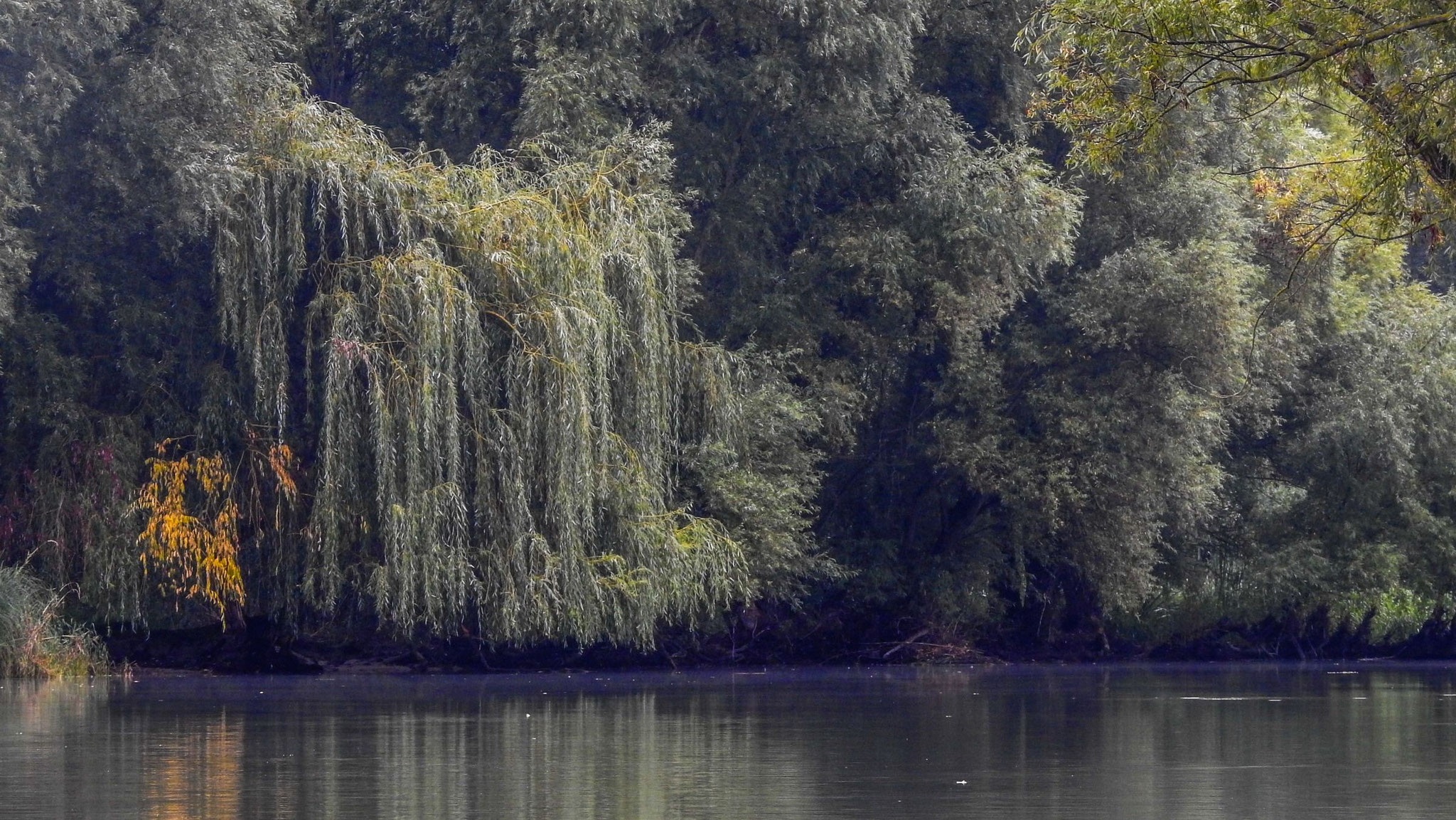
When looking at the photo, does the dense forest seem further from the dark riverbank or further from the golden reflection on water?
the golden reflection on water

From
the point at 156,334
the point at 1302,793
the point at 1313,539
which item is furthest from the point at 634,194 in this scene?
the point at 1302,793

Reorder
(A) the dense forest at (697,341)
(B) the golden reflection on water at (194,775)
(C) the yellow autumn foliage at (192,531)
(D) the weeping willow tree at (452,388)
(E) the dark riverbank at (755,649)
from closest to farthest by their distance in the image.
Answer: (B) the golden reflection on water at (194,775) < (D) the weeping willow tree at (452,388) < (A) the dense forest at (697,341) < (C) the yellow autumn foliage at (192,531) < (E) the dark riverbank at (755,649)

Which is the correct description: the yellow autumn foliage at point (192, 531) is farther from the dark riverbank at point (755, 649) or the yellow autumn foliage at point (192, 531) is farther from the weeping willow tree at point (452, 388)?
the dark riverbank at point (755, 649)

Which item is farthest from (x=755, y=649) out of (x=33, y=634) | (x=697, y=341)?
(x=33, y=634)

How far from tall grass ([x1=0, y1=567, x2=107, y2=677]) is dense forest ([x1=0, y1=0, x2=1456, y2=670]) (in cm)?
5

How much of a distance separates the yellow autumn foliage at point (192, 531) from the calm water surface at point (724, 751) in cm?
123

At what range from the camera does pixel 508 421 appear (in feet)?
79.9

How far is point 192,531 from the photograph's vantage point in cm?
2445

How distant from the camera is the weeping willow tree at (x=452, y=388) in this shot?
23.7m

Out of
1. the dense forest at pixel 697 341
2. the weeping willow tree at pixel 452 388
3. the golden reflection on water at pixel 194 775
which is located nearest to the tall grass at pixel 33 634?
the dense forest at pixel 697 341

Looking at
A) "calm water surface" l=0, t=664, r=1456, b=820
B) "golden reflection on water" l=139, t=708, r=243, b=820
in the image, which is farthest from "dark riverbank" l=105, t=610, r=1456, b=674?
"golden reflection on water" l=139, t=708, r=243, b=820

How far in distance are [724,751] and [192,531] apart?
12.4m

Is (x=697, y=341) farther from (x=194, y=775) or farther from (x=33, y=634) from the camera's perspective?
(x=194, y=775)

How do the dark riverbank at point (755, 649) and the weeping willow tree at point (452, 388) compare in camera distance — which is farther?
the dark riverbank at point (755, 649)
